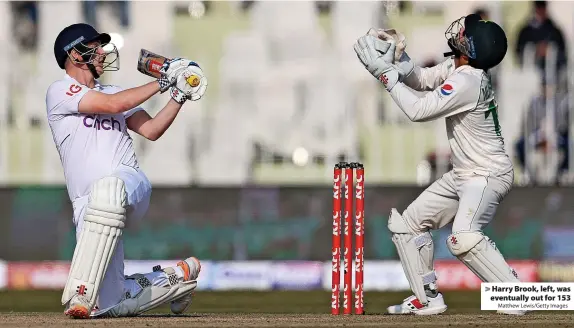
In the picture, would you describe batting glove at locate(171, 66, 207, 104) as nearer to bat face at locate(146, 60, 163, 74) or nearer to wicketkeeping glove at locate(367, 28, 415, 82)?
bat face at locate(146, 60, 163, 74)

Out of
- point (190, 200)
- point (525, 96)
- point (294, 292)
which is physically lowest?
point (294, 292)

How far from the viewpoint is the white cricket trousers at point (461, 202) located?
8547 mm

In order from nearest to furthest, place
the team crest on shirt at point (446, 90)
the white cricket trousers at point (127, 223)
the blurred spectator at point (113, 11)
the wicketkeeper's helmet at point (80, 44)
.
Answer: the white cricket trousers at point (127, 223) → the wicketkeeper's helmet at point (80, 44) → the team crest on shirt at point (446, 90) → the blurred spectator at point (113, 11)

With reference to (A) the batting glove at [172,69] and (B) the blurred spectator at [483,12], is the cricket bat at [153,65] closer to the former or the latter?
(A) the batting glove at [172,69]

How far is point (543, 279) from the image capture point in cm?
1458

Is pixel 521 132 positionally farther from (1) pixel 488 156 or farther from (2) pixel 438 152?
(1) pixel 488 156

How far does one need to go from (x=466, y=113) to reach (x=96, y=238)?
92.4 inches

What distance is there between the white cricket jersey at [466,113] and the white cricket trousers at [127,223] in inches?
63.6

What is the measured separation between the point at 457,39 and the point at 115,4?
758cm

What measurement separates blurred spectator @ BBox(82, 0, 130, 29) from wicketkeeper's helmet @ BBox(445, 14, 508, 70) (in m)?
7.46

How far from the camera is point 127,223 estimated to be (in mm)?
8250

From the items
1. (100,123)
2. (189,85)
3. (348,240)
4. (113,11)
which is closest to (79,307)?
(100,123)

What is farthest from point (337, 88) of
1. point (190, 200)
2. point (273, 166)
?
point (190, 200)

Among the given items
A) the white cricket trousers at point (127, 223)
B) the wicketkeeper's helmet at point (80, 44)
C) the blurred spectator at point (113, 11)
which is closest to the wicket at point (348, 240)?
the white cricket trousers at point (127, 223)
